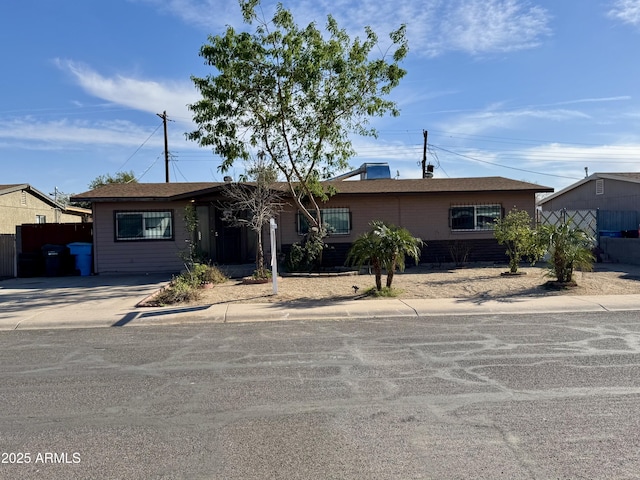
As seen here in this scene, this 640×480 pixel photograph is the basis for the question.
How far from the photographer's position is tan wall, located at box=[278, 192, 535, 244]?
66.9 feet

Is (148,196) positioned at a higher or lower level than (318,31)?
lower

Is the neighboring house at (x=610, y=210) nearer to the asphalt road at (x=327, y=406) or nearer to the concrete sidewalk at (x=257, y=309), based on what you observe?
the concrete sidewalk at (x=257, y=309)

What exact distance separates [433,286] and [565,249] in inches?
135

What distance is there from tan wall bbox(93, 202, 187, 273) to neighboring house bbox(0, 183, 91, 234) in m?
9.97

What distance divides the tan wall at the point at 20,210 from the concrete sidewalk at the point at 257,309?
1563cm

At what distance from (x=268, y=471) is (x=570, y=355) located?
4.98 m

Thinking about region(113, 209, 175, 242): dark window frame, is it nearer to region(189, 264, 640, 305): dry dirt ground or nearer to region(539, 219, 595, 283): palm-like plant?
region(189, 264, 640, 305): dry dirt ground

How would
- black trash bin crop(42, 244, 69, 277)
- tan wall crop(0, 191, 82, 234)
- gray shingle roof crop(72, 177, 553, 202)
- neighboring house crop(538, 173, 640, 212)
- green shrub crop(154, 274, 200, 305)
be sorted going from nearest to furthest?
green shrub crop(154, 274, 200, 305) → gray shingle roof crop(72, 177, 553, 202) → black trash bin crop(42, 244, 69, 277) → neighboring house crop(538, 173, 640, 212) → tan wall crop(0, 191, 82, 234)

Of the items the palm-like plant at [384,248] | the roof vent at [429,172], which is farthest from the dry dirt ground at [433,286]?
the roof vent at [429,172]

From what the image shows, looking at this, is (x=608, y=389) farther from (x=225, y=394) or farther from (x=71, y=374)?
(x=71, y=374)

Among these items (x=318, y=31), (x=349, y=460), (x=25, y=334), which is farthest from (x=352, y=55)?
(x=349, y=460)

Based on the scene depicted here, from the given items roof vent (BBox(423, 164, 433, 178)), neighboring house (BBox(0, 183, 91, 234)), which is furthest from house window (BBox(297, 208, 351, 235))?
neighboring house (BBox(0, 183, 91, 234))

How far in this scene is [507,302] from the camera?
1174 cm

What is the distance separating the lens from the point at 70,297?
13.7m
